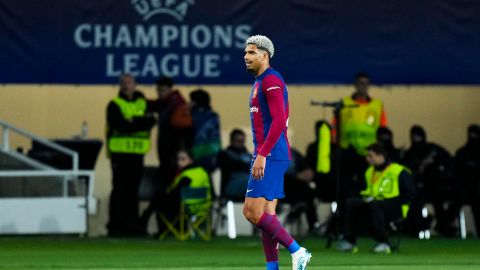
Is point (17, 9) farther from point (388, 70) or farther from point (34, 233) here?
point (388, 70)

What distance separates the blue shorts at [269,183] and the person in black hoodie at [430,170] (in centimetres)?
898

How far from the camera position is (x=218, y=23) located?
58.9ft

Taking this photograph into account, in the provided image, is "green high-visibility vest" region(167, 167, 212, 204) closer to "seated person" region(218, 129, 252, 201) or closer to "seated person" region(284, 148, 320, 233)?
"seated person" region(218, 129, 252, 201)

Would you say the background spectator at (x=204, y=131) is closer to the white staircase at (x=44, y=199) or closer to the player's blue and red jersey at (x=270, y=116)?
the white staircase at (x=44, y=199)

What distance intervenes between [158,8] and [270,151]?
737 cm

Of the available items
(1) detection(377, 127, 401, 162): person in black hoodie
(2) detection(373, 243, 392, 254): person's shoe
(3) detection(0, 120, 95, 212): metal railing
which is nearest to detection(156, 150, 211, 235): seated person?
Answer: (3) detection(0, 120, 95, 212): metal railing

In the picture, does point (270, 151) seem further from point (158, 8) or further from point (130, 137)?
point (130, 137)

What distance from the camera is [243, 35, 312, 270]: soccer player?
10.9 metres

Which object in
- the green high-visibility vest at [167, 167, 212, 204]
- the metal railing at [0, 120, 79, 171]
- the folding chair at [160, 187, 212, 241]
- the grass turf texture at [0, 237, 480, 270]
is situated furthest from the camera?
the metal railing at [0, 120, 79, 171]

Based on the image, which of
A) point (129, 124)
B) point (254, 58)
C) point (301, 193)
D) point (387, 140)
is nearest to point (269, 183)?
point (254, 58)

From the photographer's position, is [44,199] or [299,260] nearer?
[299,260]

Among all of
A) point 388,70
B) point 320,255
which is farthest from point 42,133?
point 320,255

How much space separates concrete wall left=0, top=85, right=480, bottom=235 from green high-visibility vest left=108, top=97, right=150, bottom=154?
193cm

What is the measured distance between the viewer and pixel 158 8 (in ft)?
58.8
